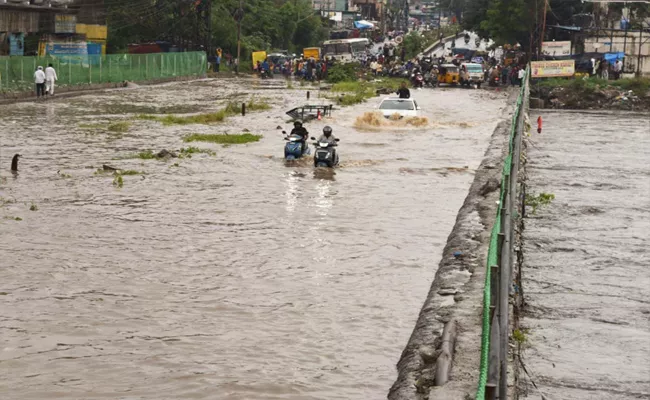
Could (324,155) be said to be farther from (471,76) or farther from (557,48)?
(471,76)

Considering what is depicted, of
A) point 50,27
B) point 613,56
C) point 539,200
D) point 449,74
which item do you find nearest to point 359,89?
point 449,74

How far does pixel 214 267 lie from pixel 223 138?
51.1 feet

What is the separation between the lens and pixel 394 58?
8150 cm

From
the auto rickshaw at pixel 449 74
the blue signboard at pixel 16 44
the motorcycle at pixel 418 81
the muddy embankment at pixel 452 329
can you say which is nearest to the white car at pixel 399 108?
the muddy embankment at pixel 452 329

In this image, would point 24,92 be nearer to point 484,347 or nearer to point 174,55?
point 174,55

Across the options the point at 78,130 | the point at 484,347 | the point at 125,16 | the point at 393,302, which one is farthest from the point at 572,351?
the point at 125,16

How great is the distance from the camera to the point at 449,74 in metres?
63.8

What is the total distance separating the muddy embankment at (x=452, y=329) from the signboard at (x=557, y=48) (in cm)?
4555

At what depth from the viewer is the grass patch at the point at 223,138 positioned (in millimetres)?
28125

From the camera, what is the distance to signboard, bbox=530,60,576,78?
53.7 m

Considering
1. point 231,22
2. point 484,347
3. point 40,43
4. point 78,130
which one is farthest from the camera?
point 231,22

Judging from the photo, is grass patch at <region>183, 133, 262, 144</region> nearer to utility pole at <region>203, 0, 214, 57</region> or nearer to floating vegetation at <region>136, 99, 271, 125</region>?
floating vegetation at <region>136, 99, 271, 125</region>

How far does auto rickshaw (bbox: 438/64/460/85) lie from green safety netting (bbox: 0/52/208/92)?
15132 mm

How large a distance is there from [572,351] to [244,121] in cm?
2560
